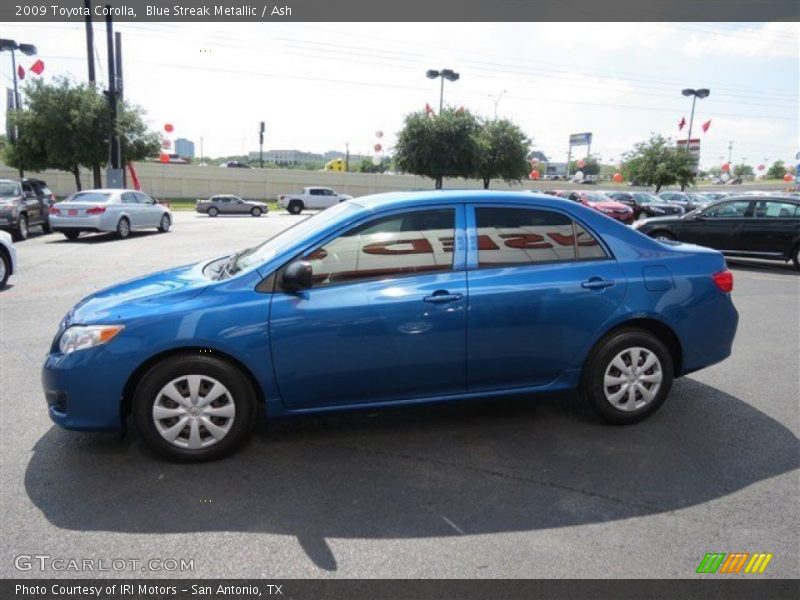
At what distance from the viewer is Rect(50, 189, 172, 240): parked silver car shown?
17.0m

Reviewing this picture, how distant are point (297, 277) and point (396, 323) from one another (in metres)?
0.67

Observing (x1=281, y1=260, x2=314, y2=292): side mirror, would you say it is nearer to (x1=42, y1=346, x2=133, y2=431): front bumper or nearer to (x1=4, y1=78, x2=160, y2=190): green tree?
(x1=42, y1=346, x2=133, y2=431): front bumper

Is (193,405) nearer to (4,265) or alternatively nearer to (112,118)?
(4,265)

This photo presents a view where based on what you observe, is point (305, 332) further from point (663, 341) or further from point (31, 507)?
point (663, 341)

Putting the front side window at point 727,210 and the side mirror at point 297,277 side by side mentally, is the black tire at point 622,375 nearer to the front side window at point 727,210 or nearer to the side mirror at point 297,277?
the side mirror at point 297,277

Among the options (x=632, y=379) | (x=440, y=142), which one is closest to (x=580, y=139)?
(x=440, y=142)

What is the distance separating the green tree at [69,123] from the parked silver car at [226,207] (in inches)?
324

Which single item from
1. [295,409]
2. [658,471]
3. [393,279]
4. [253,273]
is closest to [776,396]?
[658,471]

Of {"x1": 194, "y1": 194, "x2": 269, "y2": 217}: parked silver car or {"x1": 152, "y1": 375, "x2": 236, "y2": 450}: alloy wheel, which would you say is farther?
{"x1": 194, "y1": 194, "x2": 269, "y2": 217}: parked silver car

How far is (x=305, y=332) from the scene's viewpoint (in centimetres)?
377

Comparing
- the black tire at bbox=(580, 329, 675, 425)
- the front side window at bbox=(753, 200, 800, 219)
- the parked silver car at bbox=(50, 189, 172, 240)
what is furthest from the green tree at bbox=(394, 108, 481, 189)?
the black tire at bbox=(580, 329, 675, 425)

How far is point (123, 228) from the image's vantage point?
18250 millimetres

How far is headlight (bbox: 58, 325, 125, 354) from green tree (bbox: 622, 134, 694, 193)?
148 ft

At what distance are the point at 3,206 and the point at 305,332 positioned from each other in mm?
16139
